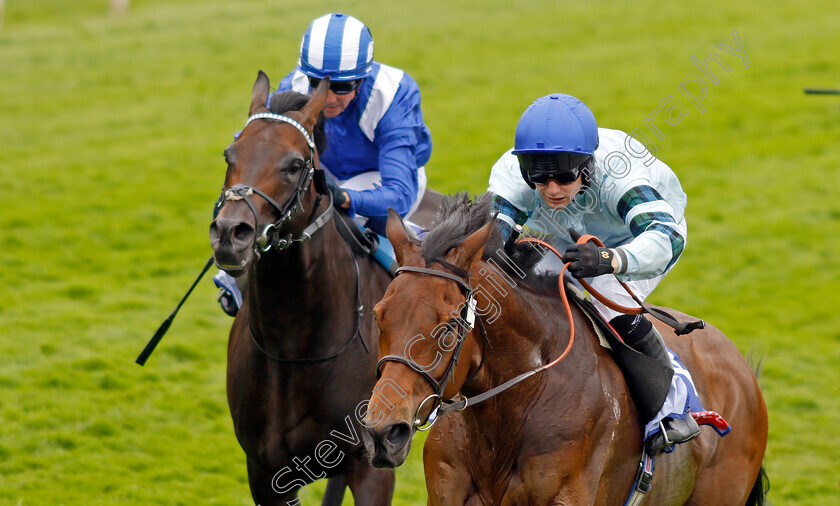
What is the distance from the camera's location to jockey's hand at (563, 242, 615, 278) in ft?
10.7

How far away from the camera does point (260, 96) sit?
167 inches

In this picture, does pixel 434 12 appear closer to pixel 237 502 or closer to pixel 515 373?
pixel 237 502

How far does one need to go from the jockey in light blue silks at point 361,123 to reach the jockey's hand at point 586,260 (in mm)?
1375

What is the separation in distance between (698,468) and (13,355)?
622 cm

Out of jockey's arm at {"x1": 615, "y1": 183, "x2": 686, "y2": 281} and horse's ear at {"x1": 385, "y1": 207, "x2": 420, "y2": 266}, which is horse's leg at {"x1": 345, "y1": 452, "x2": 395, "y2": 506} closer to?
jockey's arm at {"x1": 615, "y1": 183, "x2": 686, "y2": 281}

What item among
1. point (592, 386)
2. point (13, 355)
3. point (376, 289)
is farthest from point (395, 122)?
point (13, 355)

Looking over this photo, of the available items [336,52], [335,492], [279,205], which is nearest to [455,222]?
[279,205]

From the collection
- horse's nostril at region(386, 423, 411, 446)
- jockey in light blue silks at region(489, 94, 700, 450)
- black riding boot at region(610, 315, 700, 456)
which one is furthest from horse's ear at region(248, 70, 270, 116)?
horse's nostril at region(386, 423, 411, 446)

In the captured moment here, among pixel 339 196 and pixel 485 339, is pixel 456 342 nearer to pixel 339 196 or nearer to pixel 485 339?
pixel 485 339

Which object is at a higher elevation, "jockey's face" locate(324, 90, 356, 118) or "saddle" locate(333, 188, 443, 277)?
"jockey's face" locate(324, 90, 356, 118)

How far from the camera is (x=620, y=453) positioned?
3.56 meters

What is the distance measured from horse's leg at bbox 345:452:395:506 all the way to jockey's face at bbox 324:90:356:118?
63.0 inches

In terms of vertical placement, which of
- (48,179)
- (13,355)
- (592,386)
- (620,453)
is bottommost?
(48,179)

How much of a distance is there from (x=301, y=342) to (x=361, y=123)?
1202 mm
